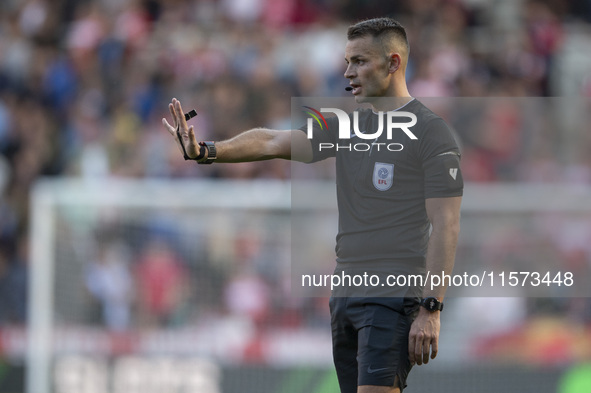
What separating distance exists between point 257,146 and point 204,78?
739 cm

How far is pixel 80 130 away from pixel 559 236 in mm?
5836

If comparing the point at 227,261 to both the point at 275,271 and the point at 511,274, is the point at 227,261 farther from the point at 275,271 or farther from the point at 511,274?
the point at 511,274

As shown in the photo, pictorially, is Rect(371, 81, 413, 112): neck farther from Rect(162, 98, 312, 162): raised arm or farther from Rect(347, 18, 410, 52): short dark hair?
Rect(162, 98, 312, 162): raised arm

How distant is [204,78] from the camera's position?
12633 millimetres

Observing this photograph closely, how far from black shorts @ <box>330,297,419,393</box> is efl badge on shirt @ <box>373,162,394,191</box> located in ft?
1.88

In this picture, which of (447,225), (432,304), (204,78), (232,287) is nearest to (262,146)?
(447,225)

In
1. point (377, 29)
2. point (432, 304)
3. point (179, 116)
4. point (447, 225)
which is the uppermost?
point (377, 29)

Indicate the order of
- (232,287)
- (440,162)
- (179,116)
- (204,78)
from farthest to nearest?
(204,78), (232,287), (179,116), (440,162)

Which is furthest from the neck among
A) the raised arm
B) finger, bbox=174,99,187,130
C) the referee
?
finger, bbox=174,99,187,130

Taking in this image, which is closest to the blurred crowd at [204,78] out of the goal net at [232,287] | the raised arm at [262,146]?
the goal net at [232,287]

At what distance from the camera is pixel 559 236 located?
389 inches

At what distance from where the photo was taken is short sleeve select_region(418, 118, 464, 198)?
16.4ft

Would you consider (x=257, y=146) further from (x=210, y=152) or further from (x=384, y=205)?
(x=384, y=205)

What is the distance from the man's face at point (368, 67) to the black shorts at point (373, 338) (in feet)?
3.45
